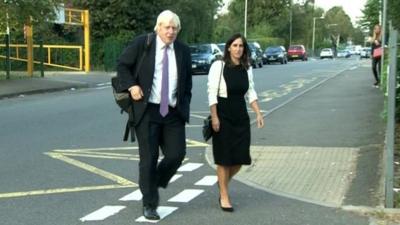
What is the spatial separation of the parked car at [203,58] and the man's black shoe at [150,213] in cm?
2745

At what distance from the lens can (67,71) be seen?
1308 inches

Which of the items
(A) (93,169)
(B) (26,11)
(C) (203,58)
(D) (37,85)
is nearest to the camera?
(A) (93,169)

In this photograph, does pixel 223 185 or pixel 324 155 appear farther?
pixel 324 155

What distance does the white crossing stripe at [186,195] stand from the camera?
659cm

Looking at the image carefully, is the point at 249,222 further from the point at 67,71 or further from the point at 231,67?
the point at 67,71

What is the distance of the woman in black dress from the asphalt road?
550 millimetres

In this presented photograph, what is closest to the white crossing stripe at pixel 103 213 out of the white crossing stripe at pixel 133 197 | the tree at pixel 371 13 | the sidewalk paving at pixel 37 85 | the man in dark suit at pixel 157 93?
the white crossing stripe at pixel 133 197

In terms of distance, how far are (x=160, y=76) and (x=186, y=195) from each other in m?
1.61

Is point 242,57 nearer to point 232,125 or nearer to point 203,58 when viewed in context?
point 232,125

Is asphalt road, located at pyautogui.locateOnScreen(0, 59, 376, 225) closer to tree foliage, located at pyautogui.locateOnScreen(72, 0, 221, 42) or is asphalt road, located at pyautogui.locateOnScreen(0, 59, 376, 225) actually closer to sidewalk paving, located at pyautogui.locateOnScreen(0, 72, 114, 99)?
sidewalk paving, located at pyautogui.locateOnScreen(0, 72, 114, 99)

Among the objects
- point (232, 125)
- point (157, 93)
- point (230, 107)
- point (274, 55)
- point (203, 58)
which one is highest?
point (157, 93)

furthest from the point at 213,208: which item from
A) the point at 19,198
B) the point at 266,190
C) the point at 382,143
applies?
the point at 382,143

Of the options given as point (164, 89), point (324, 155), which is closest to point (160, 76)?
point (164, 89)

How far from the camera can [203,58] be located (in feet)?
111
